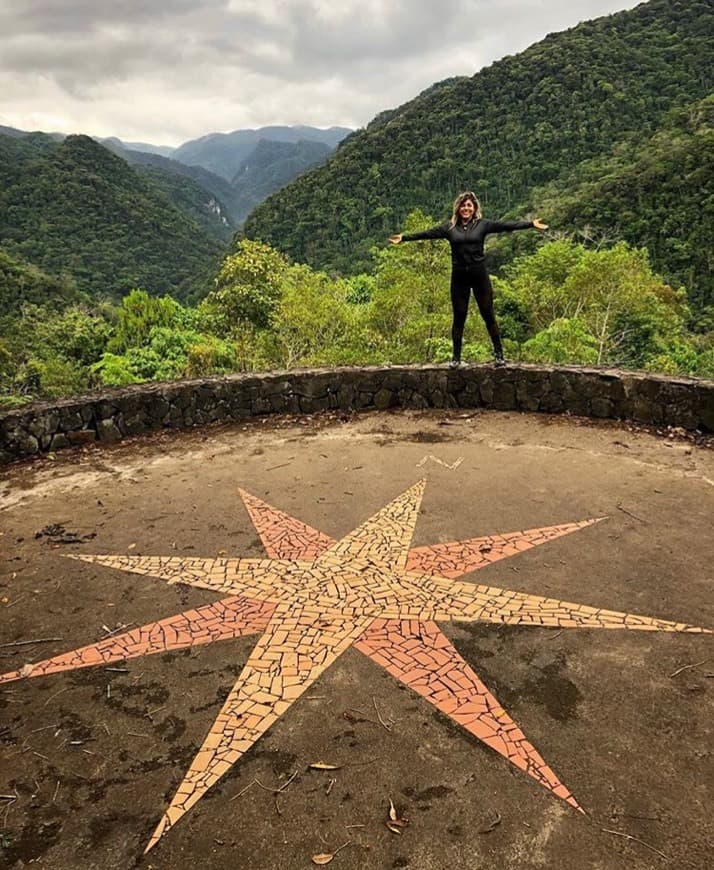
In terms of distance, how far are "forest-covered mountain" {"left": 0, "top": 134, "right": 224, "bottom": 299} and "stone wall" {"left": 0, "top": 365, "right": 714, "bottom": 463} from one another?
51.4m

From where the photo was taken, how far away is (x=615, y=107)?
58.7 m

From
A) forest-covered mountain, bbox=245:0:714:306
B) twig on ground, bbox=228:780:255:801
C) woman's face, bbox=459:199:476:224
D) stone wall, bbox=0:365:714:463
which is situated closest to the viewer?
twig on ground, bbox=228:780:255:801

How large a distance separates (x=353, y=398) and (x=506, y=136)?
61721 millimetres

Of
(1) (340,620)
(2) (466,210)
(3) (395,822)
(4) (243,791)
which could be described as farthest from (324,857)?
(2) (466,210)

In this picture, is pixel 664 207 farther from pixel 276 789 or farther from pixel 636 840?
pixel 276 789

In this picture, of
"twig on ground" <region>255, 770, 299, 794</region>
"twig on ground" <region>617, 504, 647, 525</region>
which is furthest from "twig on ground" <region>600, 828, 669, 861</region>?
"twig on ground" <region>617, 504, 647, 525</region>

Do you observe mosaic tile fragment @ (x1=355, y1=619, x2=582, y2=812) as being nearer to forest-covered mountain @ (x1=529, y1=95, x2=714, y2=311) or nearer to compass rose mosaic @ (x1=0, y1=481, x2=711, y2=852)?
compass rose mosaic @ (x1=0, y1=481, x2=711, y2=852)

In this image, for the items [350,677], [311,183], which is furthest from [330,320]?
[311,183]

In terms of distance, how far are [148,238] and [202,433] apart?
3029 inches

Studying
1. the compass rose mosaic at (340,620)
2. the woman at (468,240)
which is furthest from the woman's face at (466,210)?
the compass rose mosaic at (340,620)

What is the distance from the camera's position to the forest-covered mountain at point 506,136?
56000mm

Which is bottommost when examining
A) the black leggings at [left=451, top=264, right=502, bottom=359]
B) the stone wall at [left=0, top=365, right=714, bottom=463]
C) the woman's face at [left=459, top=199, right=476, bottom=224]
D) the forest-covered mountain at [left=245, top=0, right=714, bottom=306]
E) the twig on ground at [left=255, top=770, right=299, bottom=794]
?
the twig on ground at [left=255, top=770, right=299, bottom=794]

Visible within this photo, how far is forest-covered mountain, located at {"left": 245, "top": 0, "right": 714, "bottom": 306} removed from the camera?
56.0 meters

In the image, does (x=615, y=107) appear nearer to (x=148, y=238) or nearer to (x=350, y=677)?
(x=148, y=238)
